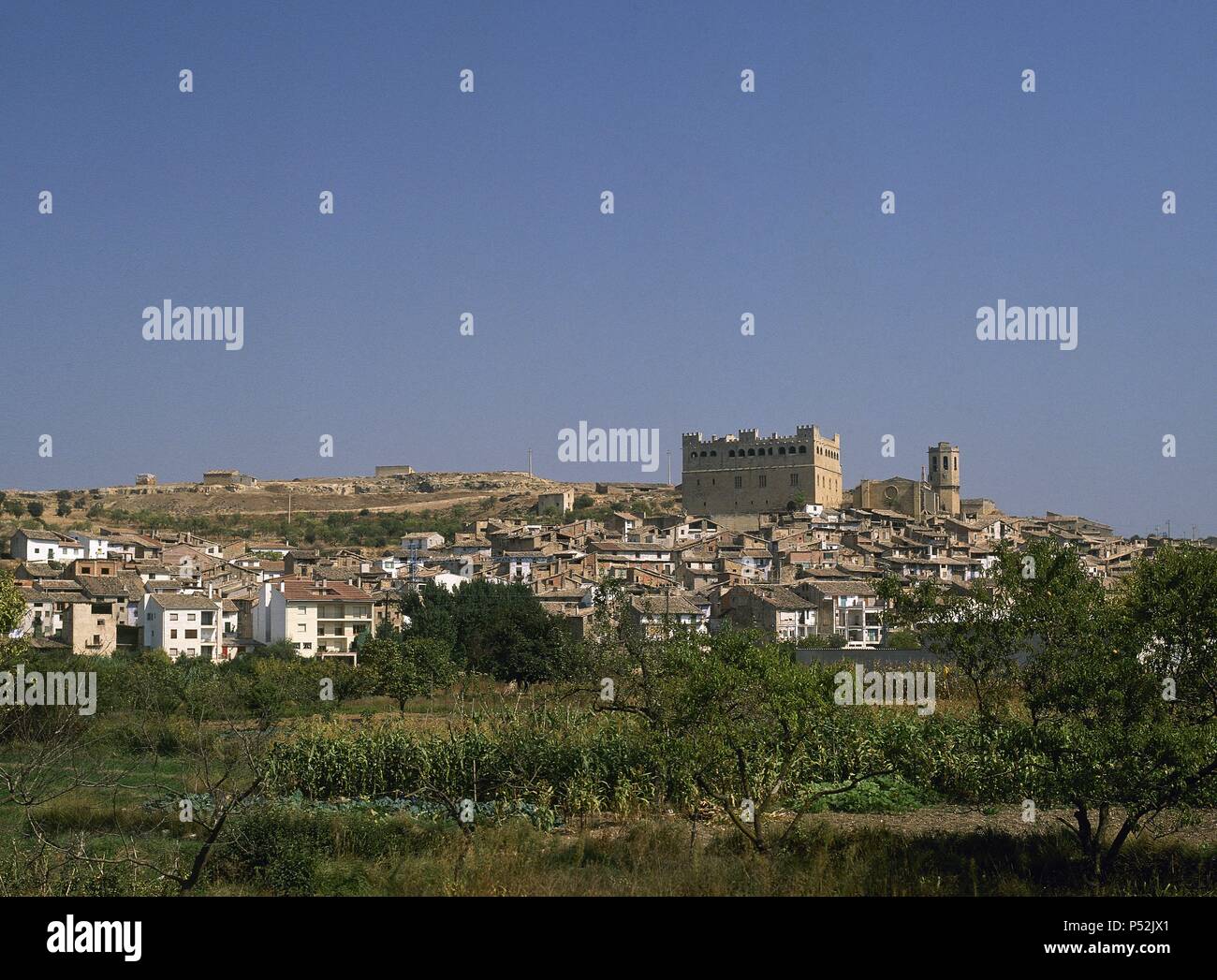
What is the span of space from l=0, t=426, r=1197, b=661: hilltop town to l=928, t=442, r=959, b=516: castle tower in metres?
0.18

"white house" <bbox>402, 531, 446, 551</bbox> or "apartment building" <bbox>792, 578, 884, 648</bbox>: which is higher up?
"white house" <bbox>402, 531, 446, 551</bbox>

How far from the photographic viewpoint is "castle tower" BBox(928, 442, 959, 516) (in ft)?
326

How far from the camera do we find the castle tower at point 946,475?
326 ft

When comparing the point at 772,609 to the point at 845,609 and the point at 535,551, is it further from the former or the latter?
the point at 535,551

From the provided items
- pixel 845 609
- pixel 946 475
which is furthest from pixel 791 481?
pixel 845 609

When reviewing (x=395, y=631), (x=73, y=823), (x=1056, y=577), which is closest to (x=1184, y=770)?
(x=1056, y=577)

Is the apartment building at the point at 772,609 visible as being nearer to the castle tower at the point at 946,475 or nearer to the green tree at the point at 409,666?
the green tree at the point at 409,666

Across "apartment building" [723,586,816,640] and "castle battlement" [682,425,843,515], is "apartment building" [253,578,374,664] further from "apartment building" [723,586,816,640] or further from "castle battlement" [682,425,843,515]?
"castle battlement" [682,425,843,515]

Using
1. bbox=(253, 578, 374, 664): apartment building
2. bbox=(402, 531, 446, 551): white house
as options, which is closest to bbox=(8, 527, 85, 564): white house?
bbox=(253, 578, 374, 664): apartment building

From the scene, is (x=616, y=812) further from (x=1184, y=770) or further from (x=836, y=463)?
(x=836, y=463)

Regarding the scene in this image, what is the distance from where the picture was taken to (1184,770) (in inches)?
336

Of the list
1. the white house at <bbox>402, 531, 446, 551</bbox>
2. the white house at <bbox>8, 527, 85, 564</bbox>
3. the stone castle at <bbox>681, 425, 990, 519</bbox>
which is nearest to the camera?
the white house at <bbox>8, 527, 85, 564</bbox>

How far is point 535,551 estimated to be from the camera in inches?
2344

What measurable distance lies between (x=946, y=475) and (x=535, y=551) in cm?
5242
